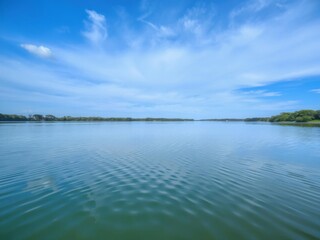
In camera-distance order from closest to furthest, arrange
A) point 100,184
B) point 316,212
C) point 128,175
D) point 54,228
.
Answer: point 54,228
point 316,212
point 100,184
point 128,175

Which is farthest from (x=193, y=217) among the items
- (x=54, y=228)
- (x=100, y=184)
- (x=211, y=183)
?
(x=100, y=184)

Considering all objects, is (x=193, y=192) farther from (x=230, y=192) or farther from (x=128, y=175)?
(x=128, y=175)

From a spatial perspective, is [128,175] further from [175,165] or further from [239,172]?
[239,172]

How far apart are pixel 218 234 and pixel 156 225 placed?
1.84 m

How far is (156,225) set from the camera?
5.33 meters

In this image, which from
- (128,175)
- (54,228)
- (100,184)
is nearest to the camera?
(54,228)

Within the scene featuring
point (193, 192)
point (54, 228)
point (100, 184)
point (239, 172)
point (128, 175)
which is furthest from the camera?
point (239, 172)

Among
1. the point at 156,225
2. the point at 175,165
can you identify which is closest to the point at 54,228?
the point at 156,225

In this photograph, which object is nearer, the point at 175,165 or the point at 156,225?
the point at 156,225

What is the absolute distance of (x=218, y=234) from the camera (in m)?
4.89

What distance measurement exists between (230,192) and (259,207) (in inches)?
56.8

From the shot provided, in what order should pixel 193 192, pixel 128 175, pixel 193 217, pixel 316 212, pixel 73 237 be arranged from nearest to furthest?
pixel 73 237, pixel 193 217, pixel 316 212, pixel 193 192, pixel 128 175

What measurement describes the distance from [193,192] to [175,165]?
463 cm

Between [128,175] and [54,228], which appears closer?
[54,228]
